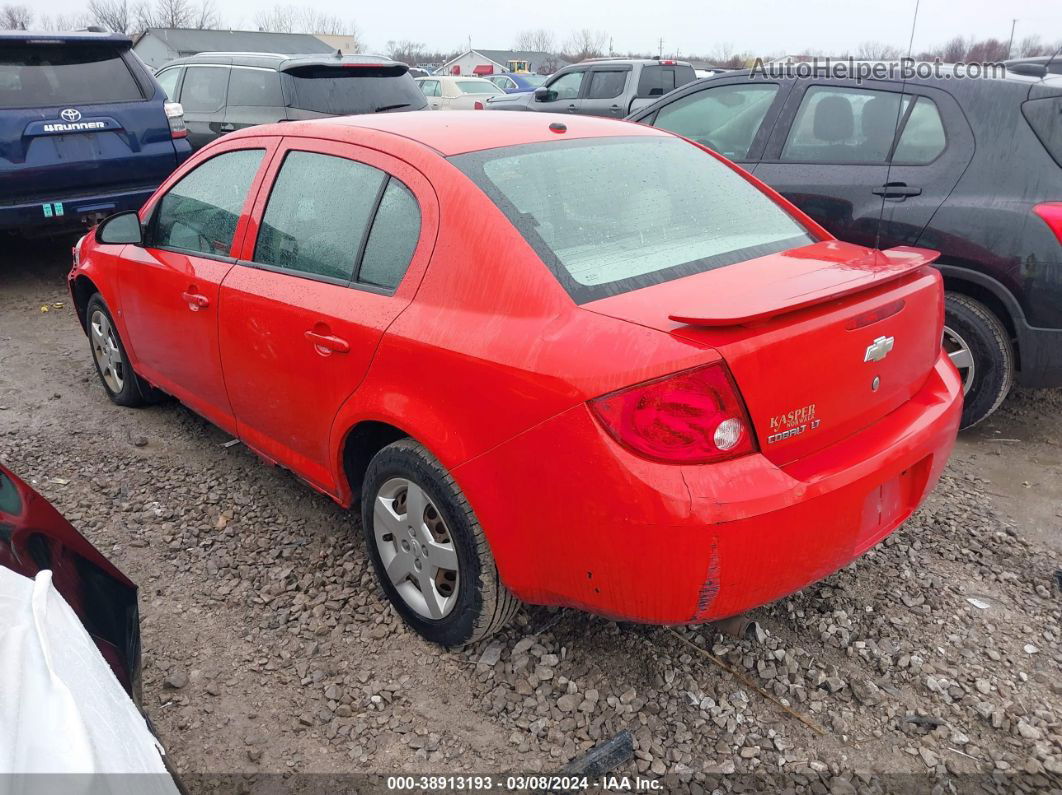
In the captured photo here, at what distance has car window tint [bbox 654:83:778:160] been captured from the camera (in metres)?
4.85

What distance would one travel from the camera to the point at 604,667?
8.54 ft

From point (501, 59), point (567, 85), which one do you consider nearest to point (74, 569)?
point (567, 85)

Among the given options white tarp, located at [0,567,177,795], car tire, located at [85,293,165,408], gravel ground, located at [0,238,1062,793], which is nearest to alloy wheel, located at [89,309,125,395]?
car tire, located at [85,293,165,408]

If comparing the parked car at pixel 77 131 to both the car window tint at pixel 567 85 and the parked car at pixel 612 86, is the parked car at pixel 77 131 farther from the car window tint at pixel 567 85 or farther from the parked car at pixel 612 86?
the car window tint at pixel 567 85

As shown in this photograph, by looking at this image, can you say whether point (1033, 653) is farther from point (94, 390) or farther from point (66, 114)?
point (66, 114)

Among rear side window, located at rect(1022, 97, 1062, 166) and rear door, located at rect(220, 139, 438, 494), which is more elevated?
rear side window, located at rect(1022, 97, 1062, 166)

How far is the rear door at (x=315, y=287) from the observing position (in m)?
2.58

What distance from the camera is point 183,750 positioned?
2352 mm

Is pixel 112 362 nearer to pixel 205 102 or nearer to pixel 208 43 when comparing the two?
pixel 205 102

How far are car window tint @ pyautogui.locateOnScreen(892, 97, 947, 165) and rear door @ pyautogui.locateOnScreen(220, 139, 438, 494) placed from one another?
2.83m

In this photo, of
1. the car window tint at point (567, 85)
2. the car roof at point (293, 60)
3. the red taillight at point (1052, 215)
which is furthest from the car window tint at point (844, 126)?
the car window tint at point (567, 85)

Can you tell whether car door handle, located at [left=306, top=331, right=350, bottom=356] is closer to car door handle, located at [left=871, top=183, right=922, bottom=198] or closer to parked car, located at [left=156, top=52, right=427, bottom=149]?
car door handle, located at [left=871, top=183, right=922, bottom=198]

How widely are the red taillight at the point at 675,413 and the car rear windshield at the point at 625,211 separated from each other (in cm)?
35

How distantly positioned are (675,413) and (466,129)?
140cm
